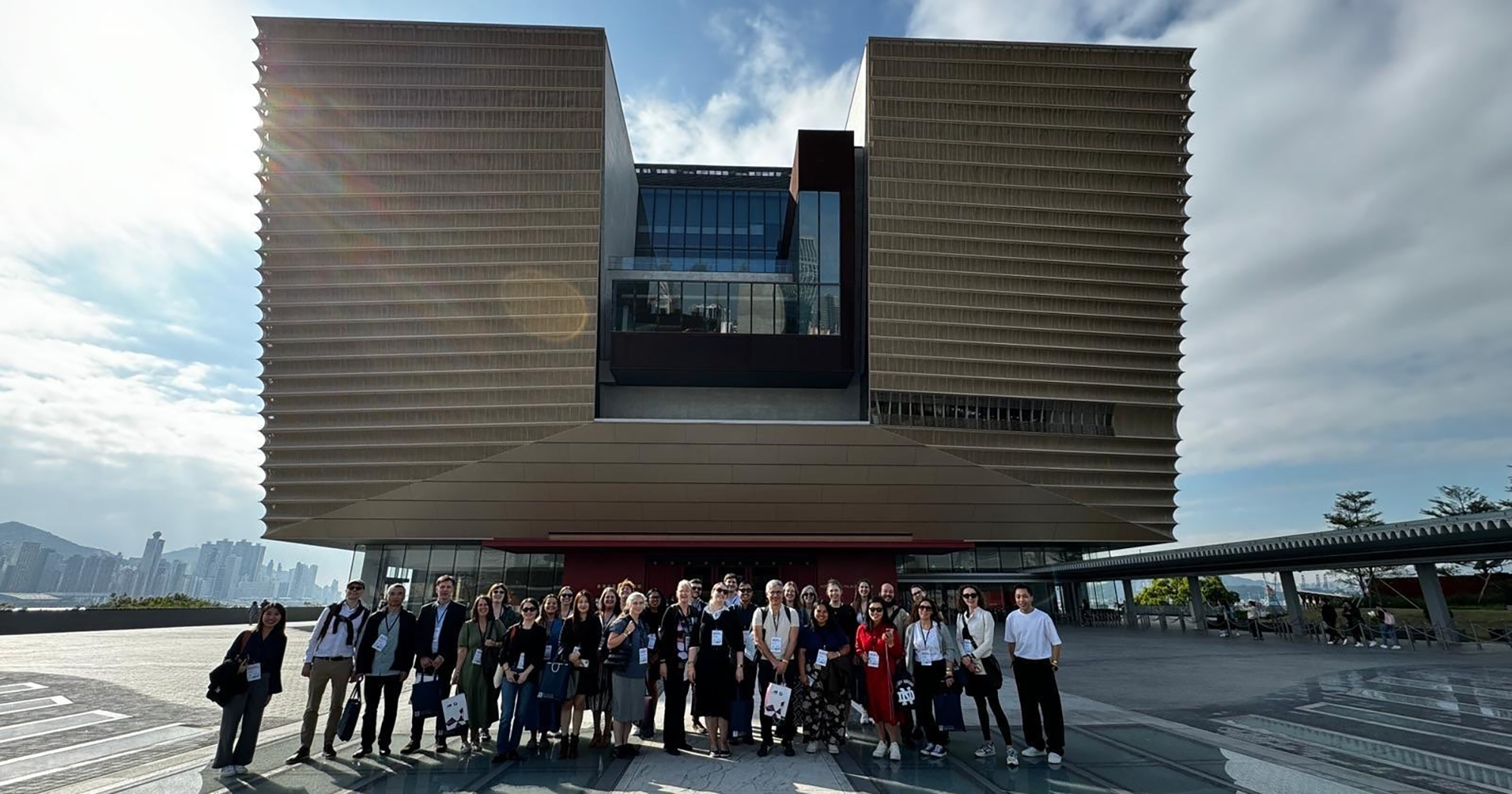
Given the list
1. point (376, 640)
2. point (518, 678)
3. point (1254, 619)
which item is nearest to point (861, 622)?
point (518, 678)

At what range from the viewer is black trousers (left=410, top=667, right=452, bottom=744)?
799 cm

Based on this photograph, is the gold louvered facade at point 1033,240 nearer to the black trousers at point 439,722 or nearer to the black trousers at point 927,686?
the black trousers at point 927,686

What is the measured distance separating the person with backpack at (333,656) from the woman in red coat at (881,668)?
19.5ft

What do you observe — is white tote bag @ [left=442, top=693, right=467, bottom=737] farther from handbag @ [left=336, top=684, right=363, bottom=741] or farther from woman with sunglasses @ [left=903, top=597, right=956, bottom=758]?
woman with sunglasses @ [left=903, top=597, right=956, bottom=758]

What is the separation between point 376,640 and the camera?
8.30m

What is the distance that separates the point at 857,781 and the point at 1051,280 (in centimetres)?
2771

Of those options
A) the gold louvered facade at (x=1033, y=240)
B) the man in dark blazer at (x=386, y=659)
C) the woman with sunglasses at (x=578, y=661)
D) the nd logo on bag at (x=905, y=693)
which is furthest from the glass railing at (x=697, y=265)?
the nd logo on bag at (x=905, y=693)

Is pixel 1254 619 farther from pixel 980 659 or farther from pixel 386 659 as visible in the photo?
pixel 386 659

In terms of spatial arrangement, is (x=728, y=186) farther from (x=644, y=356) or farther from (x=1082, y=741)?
(x=1082, y=741)

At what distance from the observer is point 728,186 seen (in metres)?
42.9

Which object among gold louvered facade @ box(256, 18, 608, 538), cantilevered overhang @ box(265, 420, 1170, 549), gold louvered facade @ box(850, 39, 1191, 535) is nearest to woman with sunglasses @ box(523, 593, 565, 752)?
cantilevered overhang @ box(265, 420, 1170, 549)

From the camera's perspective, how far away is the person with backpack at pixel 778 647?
316 inches

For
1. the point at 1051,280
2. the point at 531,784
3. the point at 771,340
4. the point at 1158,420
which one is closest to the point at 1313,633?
the point at 1158,420

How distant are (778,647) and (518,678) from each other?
304 centimetres
